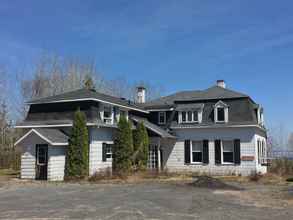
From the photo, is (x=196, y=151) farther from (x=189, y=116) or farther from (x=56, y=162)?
(x=56, y=162)

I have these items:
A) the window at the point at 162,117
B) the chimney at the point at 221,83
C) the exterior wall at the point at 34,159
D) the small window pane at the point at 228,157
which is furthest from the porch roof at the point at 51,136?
the chimney at the point at 221,83

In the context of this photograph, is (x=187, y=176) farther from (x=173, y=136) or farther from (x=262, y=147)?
(x=262, y=147)

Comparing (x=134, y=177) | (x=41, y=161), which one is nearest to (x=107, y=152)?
(x=134, y=177)

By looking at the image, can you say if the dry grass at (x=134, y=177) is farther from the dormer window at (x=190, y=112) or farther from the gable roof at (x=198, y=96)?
the gable roof at (x=198, y=96)

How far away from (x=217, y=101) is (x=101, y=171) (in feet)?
Result: 35.6

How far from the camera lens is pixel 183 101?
33.6 m

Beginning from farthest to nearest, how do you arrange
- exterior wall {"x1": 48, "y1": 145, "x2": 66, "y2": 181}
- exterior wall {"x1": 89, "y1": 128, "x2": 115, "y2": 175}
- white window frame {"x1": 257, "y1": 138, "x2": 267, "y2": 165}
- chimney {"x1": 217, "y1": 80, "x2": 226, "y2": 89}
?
1. chimney {"x1": 217, "y1": 80, "x2": 226, "y2": 89}
2. white window frame {"x1": 257, "y1": 138, "x2": 267, "y2": 165}
3. exterior wall {"x1": 89, "y1": 128, "x2": 115, "y2": 175}
4. exterior wall {"x1": 48, "y1": 145, "x2": 66, "y2": 181}

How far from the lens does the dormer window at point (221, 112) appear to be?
3132cm

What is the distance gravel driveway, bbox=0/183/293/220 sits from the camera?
12.3m

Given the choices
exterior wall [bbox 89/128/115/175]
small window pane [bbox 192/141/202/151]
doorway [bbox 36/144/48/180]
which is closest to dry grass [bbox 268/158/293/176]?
→ small window pane [bbox 192/141/202/151]

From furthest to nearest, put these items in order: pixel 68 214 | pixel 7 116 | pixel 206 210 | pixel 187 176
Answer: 1. pixel 7 116
2. pixel 187 176
3. pixel 206 210
4. pixel 68 214

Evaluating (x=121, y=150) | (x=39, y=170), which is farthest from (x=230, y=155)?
(x=39, y=170)

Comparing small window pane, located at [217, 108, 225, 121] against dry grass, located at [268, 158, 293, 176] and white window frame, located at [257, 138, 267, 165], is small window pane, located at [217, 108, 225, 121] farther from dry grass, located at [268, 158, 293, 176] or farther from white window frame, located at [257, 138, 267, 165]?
dry grass, located at [268, 158, 293, 176]

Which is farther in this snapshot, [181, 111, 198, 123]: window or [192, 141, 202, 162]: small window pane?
[181, 111, 198, 123]: window
